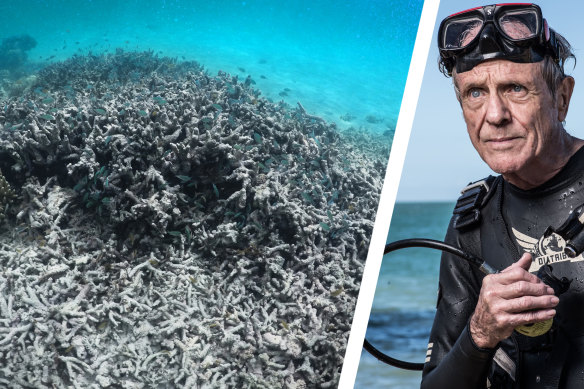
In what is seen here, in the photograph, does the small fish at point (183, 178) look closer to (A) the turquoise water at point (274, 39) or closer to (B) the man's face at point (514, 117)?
(A) the turquoise water at point (274, 39)

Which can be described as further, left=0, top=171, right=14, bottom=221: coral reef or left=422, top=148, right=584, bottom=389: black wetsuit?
left=0, top=171, right=14, bottom=221: coral reef

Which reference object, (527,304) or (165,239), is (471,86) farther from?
(165,239)

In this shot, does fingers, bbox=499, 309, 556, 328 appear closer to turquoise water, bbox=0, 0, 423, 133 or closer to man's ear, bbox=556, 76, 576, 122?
man's ear, bbox=556, 76, 576, 122

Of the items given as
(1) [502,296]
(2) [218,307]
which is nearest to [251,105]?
(2) [218,307]

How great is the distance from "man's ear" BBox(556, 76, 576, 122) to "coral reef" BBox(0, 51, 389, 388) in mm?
2122

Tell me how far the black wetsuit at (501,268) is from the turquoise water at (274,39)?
2476 mm

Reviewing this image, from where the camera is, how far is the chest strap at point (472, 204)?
4.66 feet

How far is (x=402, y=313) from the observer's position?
8.02 meters

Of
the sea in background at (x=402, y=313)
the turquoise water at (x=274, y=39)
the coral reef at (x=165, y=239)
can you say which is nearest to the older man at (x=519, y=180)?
the coral reef at (x=165, y=239)

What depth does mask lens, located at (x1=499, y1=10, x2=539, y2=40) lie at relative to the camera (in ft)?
4.05

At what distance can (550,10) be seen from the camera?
668 centimetres

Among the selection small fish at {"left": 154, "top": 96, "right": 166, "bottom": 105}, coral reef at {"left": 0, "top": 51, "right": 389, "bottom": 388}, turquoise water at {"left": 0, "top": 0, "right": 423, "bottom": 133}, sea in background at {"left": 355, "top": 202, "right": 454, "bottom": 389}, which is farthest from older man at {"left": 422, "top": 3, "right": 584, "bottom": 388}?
sea in background at {"left": 355, "top": 202, "right": 454, "bottom": 389}

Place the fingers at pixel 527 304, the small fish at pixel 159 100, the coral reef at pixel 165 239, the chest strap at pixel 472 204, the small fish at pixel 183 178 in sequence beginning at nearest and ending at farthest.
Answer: the fingers at pixel 527 304 < the chest strap at pixel 472 204 < the coral reef at pixel 165 239 < the small fish at pixel 183 178 < the small fish at pixel 159 100

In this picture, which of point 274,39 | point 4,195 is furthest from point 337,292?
point 4,195
